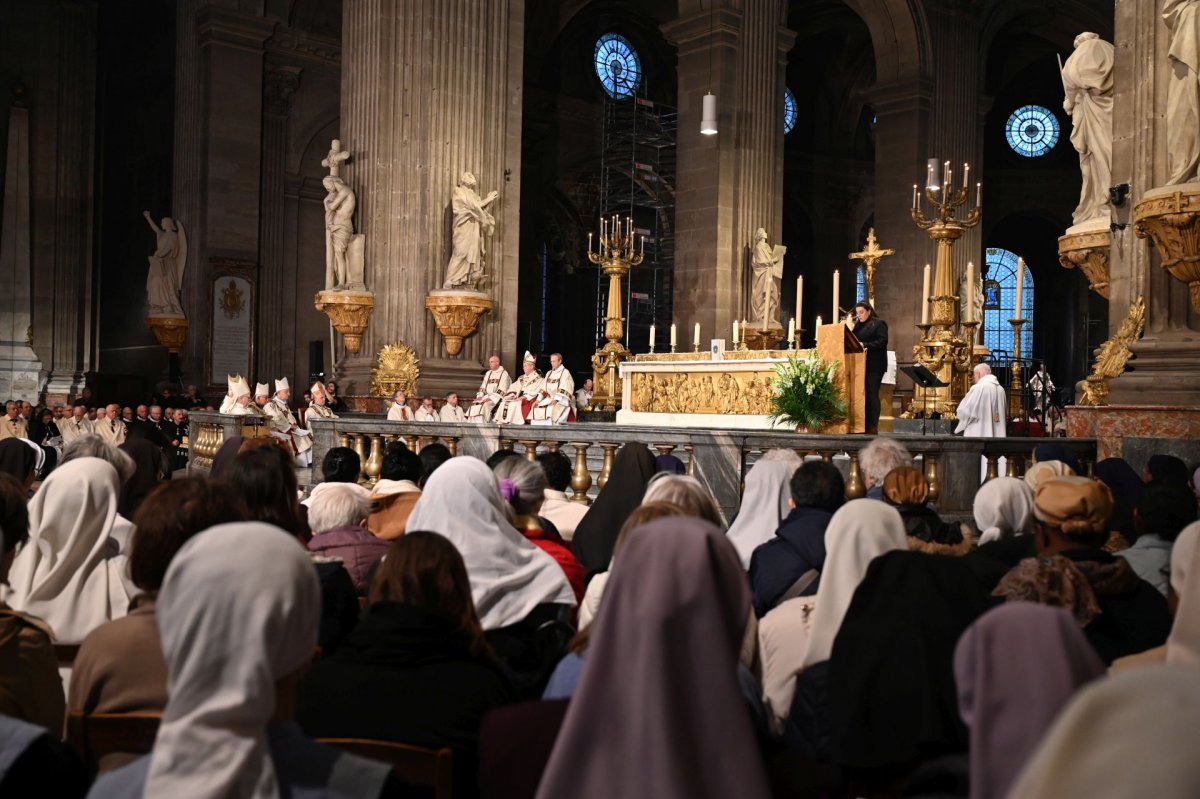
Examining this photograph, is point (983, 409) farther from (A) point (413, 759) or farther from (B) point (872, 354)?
(A) point (413, 759)

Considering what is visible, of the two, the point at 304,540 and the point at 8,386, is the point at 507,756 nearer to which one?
the point at 304,540

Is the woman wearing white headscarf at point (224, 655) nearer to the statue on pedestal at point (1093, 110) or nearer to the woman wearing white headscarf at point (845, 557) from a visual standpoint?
the woman wearing white headscarf at point (845, 557)

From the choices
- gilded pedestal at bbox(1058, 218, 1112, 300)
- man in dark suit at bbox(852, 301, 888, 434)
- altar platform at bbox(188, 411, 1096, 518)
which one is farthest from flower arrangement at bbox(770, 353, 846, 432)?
gilded pedestal at bbox(1058, 218, 1112, 300)

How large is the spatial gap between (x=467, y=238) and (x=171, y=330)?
959cm

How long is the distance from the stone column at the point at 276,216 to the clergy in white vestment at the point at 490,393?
899 cm

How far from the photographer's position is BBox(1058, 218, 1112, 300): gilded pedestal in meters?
12.0

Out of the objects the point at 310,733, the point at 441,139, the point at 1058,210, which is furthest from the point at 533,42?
the point at 310,733

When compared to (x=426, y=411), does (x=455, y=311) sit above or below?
above

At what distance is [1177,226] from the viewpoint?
946 centimetres

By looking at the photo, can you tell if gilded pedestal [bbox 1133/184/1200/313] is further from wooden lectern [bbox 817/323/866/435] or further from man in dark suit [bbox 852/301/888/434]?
man in dark suit [bbox 852/301/888/434]

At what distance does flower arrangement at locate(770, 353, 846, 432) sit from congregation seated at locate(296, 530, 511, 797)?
879 cm

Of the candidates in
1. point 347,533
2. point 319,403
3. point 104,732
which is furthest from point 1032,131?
point 104,732

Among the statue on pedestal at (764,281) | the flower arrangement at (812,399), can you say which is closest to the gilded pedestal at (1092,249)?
the flower arrangement at (812,399)

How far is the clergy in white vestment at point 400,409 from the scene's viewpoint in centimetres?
1653
